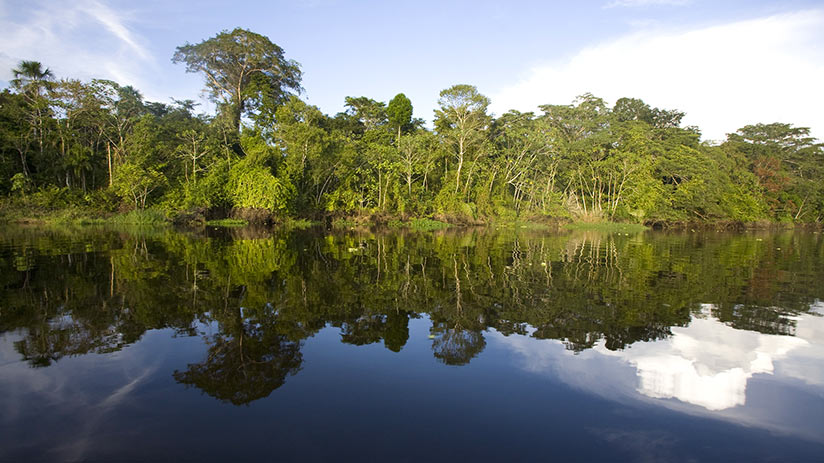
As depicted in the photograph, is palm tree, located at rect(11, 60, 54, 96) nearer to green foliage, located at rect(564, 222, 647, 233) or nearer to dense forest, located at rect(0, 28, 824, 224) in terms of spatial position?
dense forest, located at rect(0, 28, 824, 224)

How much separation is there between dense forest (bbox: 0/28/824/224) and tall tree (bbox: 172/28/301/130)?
0.34ft

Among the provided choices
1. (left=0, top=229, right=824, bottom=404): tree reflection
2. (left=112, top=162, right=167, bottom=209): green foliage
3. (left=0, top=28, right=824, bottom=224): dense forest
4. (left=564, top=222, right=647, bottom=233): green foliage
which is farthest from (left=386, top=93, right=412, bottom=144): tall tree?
(left=0, top=229, right=824, bottom=404): tree reflection

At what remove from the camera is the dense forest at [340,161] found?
2653 cm

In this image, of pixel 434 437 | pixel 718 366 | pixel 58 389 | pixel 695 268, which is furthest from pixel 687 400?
pixel 695 268

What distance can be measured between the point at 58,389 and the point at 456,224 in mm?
27548

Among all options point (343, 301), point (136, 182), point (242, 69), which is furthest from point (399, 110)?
point (343, 301)

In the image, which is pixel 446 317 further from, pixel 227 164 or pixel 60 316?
pixel 227 164

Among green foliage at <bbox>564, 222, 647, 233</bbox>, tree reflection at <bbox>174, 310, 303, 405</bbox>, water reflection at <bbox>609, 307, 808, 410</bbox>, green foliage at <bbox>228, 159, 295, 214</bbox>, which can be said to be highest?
green foliage at <bbox>228, 159, 295, 214</bbox>

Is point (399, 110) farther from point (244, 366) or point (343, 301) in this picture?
point (244, 366)

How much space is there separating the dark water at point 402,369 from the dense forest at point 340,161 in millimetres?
20572

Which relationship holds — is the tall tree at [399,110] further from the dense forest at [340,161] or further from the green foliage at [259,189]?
the green foliage at [259,189]

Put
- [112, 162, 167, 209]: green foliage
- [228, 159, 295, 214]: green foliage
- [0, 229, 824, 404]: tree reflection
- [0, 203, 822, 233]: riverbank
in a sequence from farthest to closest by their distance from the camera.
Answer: [112, 162, 167, 209]: green foliage
[228, 159, 295, 214]: green foliage
[0, 203, 822, 233]: riverbank
[0, 229, 824, 404]: tree reflection

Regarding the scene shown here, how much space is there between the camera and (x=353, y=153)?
28594 mm

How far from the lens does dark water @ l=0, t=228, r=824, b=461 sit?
2.76 m
